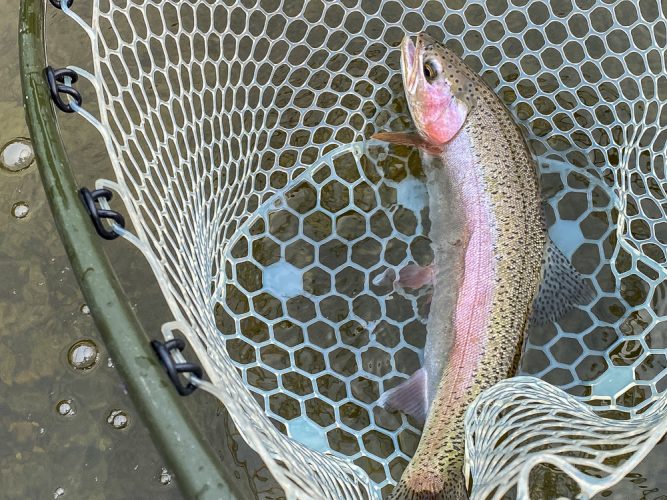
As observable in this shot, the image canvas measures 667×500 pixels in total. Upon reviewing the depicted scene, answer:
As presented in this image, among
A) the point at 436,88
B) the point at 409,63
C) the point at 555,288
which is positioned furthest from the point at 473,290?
the point at 409,63

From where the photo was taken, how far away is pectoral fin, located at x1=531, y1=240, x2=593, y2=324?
270 cm

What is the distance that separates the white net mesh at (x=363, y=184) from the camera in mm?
2752

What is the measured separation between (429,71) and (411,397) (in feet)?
4.23

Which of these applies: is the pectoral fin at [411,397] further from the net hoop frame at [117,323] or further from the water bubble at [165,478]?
the net hoop frame at [117,323]

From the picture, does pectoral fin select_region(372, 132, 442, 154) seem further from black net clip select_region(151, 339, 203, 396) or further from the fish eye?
black net clip select_region(151, 339, 203, 396)

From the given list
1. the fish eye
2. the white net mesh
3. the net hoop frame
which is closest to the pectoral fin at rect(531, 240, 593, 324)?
the white net mesh

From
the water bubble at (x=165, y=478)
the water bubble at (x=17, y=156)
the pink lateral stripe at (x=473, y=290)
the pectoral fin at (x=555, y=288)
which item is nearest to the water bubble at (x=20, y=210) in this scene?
the water bubble at (x=17, y=156)

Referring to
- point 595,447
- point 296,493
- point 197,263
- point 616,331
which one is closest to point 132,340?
point 296,493

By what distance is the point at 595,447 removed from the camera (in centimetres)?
264

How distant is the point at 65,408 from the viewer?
279 cm

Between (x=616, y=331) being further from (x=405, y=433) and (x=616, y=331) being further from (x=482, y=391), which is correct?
(x=405, y=433)

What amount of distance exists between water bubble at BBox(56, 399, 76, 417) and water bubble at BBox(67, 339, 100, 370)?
5.5 inches

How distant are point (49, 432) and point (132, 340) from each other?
4.73ft

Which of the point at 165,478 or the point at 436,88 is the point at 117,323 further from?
the point at 436,88
